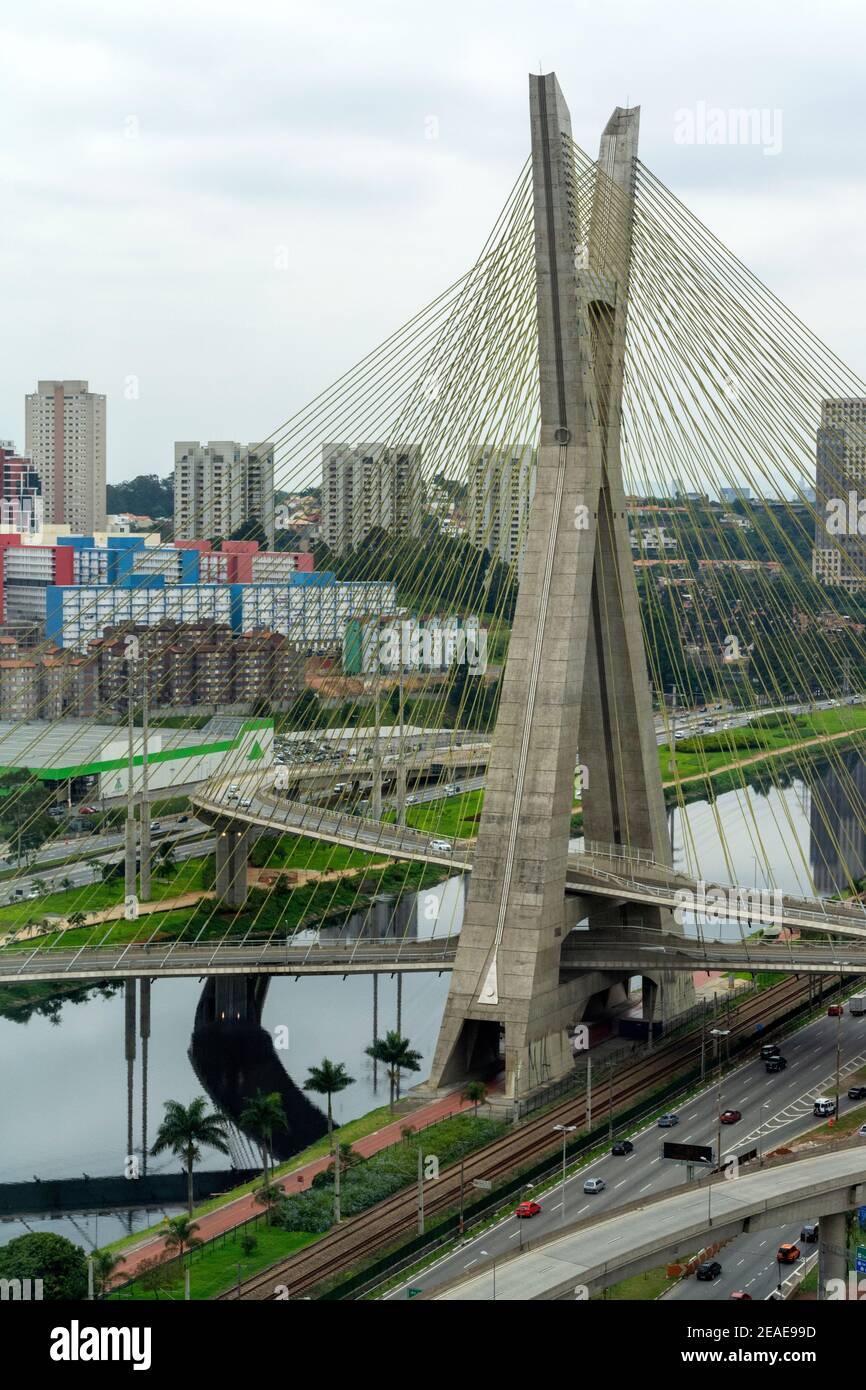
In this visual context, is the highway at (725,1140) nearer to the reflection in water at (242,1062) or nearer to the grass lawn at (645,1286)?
the grass lawn at (645,1286)

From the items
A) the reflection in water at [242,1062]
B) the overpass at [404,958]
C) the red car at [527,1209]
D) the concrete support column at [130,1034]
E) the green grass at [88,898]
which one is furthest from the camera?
the green grass at [88,898]

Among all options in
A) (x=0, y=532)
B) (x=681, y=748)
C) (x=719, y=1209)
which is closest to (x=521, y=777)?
(x=719, y=1209)

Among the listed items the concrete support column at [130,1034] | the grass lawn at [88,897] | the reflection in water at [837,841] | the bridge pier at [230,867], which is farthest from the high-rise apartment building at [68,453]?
the concrete support column at [130,1034]

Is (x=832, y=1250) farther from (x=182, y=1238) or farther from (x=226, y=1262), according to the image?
(x=182, y=1238)

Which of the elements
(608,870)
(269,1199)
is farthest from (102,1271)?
(608,870)

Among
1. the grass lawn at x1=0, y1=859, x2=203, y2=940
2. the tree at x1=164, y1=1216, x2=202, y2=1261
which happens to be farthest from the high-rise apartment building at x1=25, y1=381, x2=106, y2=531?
the tree at x1=164, y1=1216, x2=202, y2=1261
